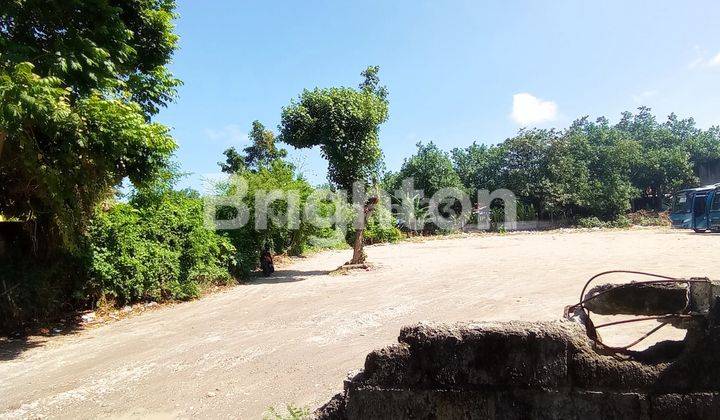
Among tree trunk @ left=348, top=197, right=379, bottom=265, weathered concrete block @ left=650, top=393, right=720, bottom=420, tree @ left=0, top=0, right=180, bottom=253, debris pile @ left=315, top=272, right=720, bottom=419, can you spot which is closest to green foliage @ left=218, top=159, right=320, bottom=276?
tree trunk @ left=348, top=197, right=379, bottom=265

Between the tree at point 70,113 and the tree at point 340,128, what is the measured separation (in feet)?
17.2

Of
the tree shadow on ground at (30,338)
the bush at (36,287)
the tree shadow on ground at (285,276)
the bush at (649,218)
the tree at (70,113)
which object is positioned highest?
the tree at (70,113)

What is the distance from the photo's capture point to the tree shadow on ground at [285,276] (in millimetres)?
13180

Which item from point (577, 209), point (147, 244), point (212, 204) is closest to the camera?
point (147, 244)

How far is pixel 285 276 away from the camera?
1411 centimetres

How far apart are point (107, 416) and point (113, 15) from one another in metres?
7.16

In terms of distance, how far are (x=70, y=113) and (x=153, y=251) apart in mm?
4034

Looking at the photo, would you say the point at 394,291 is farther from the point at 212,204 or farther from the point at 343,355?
the point at 212,204

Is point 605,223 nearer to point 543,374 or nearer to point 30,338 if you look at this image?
point 30,338

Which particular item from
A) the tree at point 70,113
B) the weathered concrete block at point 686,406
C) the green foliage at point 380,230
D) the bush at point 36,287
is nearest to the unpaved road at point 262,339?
the bush at point 36,287

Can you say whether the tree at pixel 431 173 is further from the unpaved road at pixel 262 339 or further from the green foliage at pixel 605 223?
the unpaved road at pixel 262 339

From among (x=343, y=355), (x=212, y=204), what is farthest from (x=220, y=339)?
(x=212, y=204)

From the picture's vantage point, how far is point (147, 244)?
998 cm

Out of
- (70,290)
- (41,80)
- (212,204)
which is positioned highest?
(41,80)
